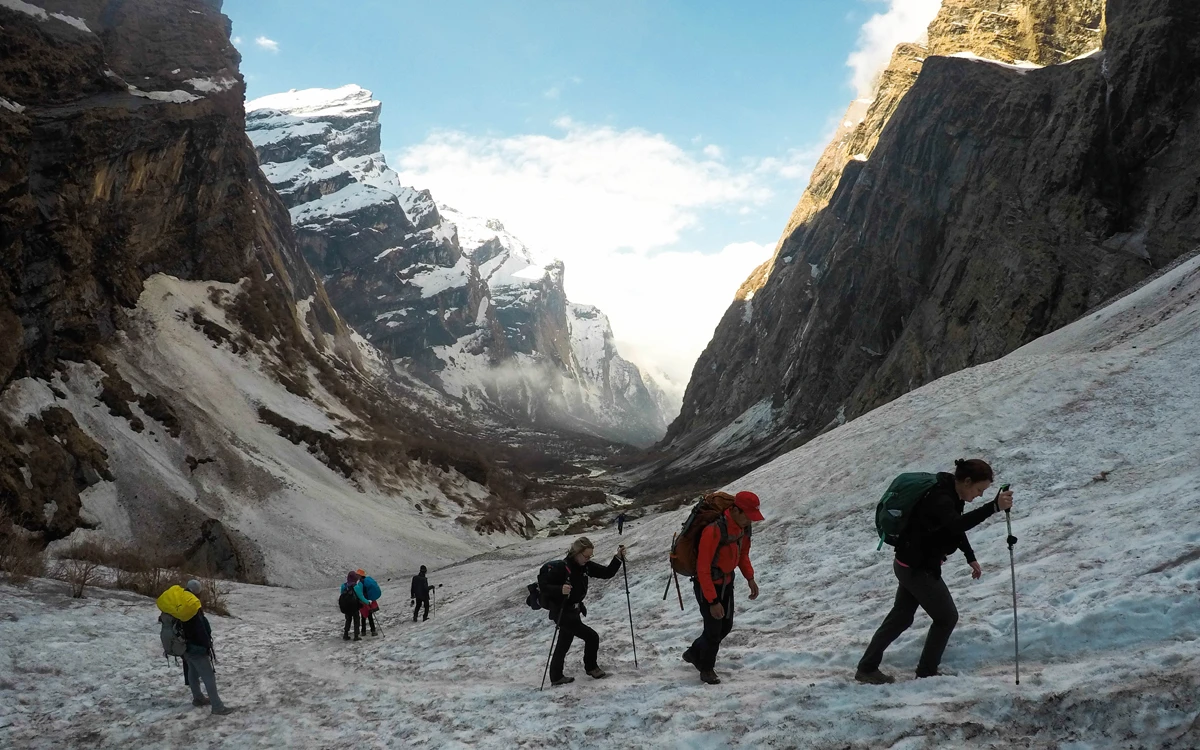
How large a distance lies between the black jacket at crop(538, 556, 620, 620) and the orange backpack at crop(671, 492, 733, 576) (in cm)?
145

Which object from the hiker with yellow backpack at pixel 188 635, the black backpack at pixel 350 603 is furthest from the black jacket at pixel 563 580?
the black backpack at pixel 350 603

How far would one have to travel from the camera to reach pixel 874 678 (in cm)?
705

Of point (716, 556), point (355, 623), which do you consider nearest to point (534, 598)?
point (716, 556)

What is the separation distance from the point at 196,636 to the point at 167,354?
178 ft


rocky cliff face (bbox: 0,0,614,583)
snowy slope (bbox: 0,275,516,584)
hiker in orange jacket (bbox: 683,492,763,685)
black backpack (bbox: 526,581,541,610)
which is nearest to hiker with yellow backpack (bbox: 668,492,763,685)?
hiker in orange jacket (bbox: 683,492,763,685)

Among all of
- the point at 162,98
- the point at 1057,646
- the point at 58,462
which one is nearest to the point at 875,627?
the point at 1057,646

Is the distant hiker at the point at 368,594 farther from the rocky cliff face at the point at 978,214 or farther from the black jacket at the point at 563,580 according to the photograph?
the rocky cliff face at the point at 978,214

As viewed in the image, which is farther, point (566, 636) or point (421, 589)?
point (421, 589)

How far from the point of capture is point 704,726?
6.80m

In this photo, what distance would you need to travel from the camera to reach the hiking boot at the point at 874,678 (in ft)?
23.0

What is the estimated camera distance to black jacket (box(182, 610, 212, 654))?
1014 cm

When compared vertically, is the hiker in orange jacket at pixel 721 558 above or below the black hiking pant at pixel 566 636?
above

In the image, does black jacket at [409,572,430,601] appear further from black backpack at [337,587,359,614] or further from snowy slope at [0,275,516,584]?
snowy slope at [0,275,516,584]

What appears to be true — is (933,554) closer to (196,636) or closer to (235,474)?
(196,636)
